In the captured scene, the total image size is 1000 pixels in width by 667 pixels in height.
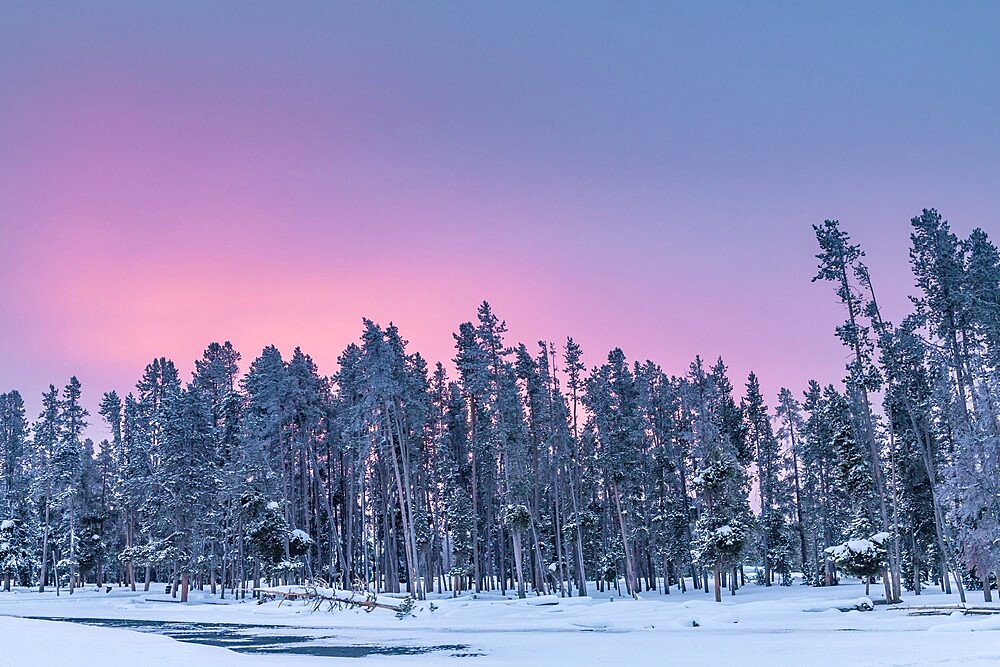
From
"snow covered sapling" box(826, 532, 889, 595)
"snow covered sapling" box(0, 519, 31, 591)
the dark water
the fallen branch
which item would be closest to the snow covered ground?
the dark water

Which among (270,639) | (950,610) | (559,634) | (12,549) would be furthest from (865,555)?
(12,549)

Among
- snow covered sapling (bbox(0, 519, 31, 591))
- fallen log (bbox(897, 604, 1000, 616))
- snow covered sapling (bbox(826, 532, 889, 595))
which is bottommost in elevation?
fallen log (bbox(897, 604, 1000, 616))

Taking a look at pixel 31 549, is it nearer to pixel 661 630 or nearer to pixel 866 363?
pixel 661 630

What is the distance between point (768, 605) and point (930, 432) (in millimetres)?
20134

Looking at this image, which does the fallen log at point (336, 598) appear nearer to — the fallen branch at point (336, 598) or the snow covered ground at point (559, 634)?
the fallen branch at point (336, 598)

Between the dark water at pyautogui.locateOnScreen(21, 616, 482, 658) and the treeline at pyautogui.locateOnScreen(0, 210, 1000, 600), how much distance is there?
15.0 metres

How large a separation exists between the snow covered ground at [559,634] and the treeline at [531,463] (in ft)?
24.6

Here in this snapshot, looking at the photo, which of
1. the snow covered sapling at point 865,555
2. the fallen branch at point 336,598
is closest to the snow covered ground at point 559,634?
the fallen branch at point 336,598

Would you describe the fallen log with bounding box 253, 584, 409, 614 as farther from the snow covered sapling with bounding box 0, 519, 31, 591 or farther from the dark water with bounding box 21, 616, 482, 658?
the snow covered sapling with bounding box 0, 519, 31, 591

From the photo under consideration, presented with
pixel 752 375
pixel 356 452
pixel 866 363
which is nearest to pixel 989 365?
pixel 866 363

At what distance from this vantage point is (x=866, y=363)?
153ft

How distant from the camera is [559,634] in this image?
33938mm

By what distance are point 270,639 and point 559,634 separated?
42.1 ft

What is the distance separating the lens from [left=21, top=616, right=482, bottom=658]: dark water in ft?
94.2
